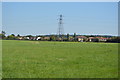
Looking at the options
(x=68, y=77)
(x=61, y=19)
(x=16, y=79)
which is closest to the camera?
(x=16, y=79)

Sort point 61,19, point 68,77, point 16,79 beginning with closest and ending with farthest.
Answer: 1. point 16,79
2. point 68,77
3. point 61,19

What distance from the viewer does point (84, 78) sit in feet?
21.3

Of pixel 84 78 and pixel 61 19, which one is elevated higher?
pixel 61 19

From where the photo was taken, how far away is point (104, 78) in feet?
21.4

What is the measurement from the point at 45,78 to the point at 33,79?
0.41 metres

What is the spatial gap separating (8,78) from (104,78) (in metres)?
3.16

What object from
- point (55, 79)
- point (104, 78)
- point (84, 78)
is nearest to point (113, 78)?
point (104, 78)

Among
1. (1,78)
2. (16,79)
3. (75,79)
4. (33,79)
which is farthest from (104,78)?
(1,78)

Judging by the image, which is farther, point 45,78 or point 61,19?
point 61,19

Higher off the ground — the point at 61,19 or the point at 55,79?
the point at 61,19

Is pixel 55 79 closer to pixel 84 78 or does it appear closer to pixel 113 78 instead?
pixel 84 78

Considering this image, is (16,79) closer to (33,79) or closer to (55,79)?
(33,79)

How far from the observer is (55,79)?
6289mm

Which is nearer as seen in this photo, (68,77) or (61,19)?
(68,77)
